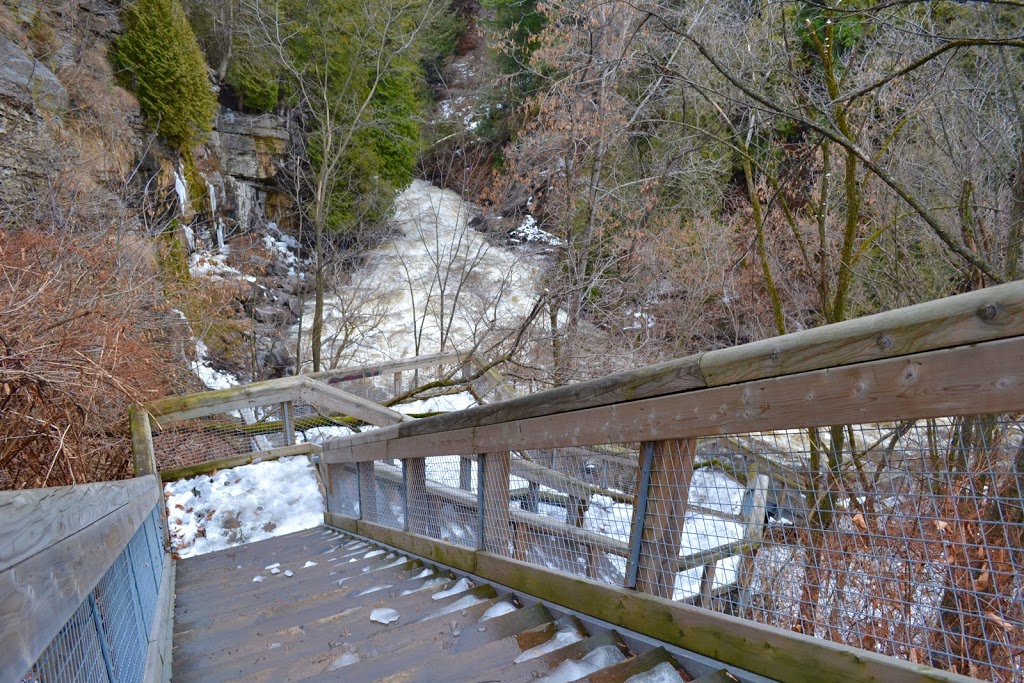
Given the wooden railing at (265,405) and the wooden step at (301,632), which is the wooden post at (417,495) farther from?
the wooden railing at (265,405)

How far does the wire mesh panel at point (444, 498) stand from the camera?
4141mm

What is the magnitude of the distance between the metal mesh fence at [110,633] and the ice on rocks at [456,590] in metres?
1.40

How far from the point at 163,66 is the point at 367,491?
13.6 metres

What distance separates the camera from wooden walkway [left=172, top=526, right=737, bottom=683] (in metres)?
2.33

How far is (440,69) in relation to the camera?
24078mm

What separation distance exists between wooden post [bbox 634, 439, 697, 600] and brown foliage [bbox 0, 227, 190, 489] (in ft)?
12.1

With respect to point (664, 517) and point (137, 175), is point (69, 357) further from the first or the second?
point (137, 175)

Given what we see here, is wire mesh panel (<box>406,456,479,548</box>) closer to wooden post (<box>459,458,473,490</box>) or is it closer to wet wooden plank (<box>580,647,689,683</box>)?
wooden post (<box>459,458,473,490</box>)

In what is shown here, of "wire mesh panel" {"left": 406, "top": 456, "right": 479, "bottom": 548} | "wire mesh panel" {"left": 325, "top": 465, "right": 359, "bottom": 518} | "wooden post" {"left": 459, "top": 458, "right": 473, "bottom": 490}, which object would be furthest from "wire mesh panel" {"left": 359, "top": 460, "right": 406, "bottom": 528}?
"wooden post" {"left": 459, "top": 458, "right": 473, "bottom": 490}

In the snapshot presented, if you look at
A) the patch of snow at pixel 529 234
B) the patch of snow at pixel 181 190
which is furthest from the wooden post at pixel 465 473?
the patch of snow at pixel 181 190

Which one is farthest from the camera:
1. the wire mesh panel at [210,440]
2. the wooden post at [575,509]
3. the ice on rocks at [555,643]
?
the wire mesh panel at [210,440]

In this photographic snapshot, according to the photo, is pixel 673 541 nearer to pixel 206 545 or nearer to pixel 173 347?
pixel 206 545

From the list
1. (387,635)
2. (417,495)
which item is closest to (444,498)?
(417,495)

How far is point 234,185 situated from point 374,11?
651cm
